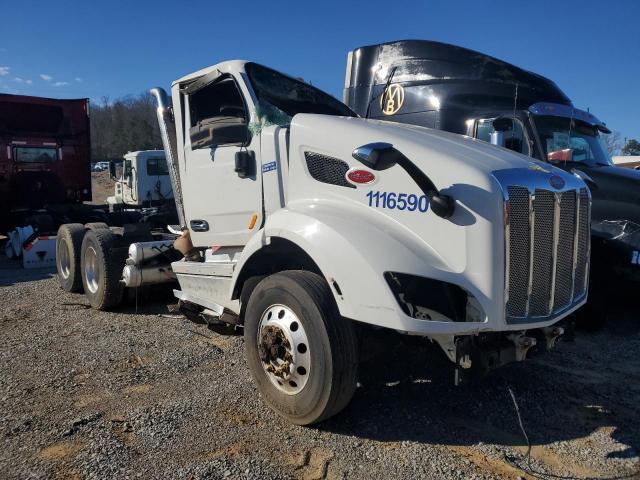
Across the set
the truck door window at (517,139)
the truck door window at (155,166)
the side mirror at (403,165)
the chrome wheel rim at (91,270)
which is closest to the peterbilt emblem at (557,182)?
the side mirror at (403,165)

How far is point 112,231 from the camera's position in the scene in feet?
22.5

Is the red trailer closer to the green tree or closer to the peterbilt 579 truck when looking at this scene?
the peterbilt 579 truck

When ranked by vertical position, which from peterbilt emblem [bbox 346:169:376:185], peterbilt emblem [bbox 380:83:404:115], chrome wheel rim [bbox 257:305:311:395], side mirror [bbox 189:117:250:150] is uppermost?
peterbilt emblem [bbox 380:83:404:115]

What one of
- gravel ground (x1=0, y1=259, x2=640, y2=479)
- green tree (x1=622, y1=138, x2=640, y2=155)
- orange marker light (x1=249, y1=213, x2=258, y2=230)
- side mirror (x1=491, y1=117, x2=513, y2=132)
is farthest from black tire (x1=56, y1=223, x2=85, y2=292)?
green tree (x1=622, y1=138, x2=640, y2=155)

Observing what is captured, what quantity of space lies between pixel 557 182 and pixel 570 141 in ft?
12.1

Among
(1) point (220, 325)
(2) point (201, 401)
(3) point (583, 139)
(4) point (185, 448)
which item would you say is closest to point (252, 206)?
(1) point (220, 325)

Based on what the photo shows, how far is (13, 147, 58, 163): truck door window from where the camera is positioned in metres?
12.5

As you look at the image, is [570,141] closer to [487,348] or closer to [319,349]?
[487,348]

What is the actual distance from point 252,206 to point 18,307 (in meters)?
4.23

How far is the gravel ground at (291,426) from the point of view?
3088 mm

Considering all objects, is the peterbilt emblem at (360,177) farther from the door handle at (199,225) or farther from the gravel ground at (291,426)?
the door handle at (199,225)

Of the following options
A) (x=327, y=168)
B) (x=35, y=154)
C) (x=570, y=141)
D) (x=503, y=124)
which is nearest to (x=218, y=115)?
(x=327, y=168)

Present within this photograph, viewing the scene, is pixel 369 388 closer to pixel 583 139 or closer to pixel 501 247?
pixel 501 247

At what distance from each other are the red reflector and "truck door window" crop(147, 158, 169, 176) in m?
16.5
